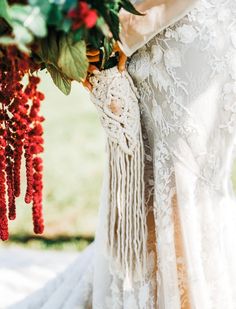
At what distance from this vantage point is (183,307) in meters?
2.31

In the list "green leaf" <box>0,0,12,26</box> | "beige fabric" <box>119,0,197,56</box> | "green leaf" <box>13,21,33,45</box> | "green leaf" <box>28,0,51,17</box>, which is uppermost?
"beige fabric" <box>119,0,197,56</box>

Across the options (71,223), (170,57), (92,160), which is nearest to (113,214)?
(170,57)

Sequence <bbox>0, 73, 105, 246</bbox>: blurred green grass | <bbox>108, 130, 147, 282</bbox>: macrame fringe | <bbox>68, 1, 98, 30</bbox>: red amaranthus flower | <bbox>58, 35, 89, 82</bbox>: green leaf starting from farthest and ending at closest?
<bbox>0, 73, 105, 246</bbox>: blurred green grass
<bbox>108, 130, 147, 282</bbox>: macrame fringe
<bbox>58, 35, 89, 82</bbox>: green leaf
<bbox>68, 1, 98, 30</bbox>: red amaranthus flower

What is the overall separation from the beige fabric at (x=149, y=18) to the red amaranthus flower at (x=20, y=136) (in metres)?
0.28

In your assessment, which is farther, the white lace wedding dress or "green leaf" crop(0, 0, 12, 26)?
the white lace wedding dress

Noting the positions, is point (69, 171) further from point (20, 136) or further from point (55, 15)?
point (55, 15)

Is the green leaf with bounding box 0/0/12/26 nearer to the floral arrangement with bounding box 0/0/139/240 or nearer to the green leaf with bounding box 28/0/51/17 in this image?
the floral arrangement with bounding box 0/0/139/240

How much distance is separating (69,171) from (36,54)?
351cm

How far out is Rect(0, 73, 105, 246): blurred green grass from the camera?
4234mm

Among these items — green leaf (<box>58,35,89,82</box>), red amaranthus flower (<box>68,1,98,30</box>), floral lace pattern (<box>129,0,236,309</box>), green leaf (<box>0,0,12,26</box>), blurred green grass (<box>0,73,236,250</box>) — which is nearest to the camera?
red amaranthus flower (<box>68,1,98,30</box>)

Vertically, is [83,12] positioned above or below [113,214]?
above

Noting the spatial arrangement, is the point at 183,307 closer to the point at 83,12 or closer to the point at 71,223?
the point at 83,12

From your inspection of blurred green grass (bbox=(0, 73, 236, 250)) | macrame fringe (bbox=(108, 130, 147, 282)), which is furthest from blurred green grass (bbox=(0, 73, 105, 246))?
macrame fringe (bbox=(108, 130, 147, 282))

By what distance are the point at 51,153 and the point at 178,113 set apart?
3786mm
